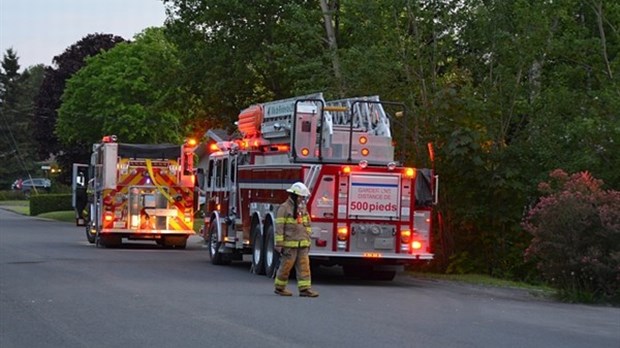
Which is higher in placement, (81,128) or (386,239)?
(81,128)

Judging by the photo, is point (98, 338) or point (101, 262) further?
point (101, 262)

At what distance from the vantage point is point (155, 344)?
12.3 meters

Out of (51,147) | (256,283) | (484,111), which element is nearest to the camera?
(256,283)

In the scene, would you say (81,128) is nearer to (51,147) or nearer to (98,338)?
(51,147)

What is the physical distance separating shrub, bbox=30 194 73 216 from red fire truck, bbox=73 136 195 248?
122ft

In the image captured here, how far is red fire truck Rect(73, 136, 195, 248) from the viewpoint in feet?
106

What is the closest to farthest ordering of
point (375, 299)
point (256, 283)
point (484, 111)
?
point (375, 299) < point (256, 283) < point (484, 111)

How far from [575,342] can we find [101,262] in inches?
571

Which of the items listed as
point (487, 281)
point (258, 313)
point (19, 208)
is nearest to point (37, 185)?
point (19, 208)

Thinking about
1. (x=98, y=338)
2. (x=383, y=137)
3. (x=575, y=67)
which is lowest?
(x=98, y=338)

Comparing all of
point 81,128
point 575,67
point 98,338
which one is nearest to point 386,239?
A: point 575,67

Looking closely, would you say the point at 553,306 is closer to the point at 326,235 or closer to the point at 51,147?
the point at 326,235

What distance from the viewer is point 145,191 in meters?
32.5

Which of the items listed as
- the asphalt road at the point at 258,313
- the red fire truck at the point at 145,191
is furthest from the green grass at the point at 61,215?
the asphalt road at the point at 258,313
